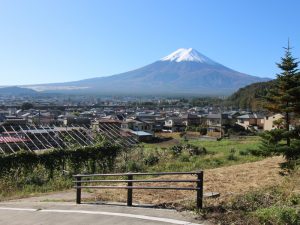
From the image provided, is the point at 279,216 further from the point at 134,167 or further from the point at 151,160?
the point at 151,160

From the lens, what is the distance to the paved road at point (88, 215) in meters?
6.84

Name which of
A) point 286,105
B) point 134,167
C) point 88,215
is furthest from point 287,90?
point 88,215

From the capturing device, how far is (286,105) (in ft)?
56.1

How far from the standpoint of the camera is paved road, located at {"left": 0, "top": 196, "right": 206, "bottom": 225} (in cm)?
684

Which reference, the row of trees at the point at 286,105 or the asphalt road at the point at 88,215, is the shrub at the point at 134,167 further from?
the asphalt road at the point at 88,215

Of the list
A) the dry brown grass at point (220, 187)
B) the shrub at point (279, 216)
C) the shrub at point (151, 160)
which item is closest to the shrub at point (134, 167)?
the shrub at point (151, 160)

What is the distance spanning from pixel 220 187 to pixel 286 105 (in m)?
7.33

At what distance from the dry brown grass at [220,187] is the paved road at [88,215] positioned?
2.55ft

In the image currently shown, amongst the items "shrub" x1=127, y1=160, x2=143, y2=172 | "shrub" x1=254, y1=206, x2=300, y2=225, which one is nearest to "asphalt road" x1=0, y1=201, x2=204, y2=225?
"shrub" x1=254, y1=206, x2=300, y2=225

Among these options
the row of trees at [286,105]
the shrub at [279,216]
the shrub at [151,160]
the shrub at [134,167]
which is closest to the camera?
the shrub at [279,216]

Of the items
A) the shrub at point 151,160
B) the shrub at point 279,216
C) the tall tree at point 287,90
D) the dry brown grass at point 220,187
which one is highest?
the tall tree at point 287,90

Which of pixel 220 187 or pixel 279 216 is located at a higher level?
pixel 279 216

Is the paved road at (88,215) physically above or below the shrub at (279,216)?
below

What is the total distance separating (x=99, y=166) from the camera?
776 inches
